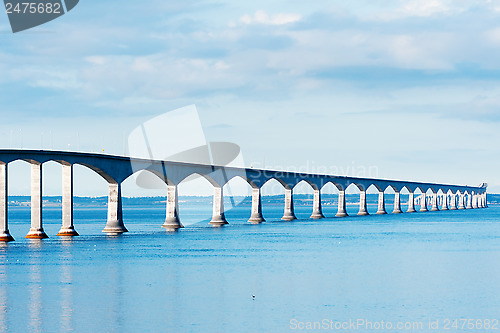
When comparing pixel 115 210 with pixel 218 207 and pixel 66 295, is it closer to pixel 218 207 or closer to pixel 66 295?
pixel 218 207

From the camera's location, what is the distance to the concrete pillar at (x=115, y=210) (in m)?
97.2

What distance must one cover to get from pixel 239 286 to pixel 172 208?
7031cm

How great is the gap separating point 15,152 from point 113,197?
18562mm

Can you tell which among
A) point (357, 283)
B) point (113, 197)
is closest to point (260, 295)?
point (357, 283)

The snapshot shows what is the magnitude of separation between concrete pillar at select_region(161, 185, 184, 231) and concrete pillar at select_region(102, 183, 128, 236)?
892 centimetres

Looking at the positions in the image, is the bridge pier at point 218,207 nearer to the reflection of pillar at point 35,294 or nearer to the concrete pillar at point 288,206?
the concrete pillar at point 288,206

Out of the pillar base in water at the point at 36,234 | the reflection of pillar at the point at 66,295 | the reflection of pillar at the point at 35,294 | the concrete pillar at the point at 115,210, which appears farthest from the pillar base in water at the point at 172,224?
the reflection of pillar at the point at 66,295

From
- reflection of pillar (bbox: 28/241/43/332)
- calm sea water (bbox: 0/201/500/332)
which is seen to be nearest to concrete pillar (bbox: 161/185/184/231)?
calm sea water (bbox: 0/201/500/332)

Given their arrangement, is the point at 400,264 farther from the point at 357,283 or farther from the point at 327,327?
the point at 327,327

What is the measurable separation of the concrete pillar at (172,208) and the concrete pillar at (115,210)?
29.2 feet

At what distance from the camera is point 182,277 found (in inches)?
2135

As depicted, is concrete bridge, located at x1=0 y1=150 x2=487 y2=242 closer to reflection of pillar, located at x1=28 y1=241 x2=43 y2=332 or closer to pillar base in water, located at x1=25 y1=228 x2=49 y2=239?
pillar base in water, located at x1=25 y1=228 x2=49 y2=239

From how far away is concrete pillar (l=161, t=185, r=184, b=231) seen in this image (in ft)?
368

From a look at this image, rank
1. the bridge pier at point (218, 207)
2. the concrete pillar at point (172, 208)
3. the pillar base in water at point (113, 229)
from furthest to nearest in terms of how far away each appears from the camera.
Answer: the bridge pier at point (218, 207), the concrete pillar at point (172, 208), the pillar base in water at point (113, 229)
